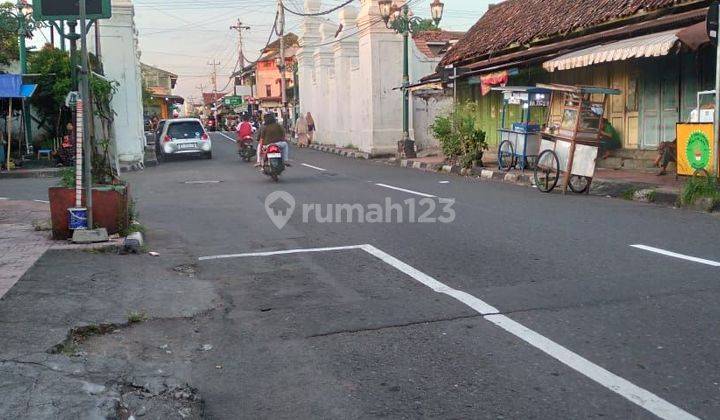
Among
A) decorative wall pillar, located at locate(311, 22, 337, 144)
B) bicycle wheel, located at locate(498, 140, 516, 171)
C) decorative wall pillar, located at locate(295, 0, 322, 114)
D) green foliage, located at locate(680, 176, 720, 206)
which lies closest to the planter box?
green foliage, located at locate(680, 176, 720, 206)

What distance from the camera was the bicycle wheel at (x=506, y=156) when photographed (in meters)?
18.6

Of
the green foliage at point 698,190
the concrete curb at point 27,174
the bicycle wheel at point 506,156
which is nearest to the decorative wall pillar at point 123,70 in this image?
the concrete curb at point 27,174

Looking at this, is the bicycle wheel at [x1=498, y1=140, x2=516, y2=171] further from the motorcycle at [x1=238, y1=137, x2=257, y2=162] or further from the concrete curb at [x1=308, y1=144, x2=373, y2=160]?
the concrete curb at [x1=308, y1=144, x2=373, y2=160]

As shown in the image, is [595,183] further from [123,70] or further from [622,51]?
[123,70]

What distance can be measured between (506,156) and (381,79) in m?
12.2

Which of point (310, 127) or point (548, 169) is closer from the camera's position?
point (548, 169)

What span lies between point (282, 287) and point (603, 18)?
→ 43.2 feet

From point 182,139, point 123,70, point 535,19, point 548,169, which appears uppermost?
point 535,19

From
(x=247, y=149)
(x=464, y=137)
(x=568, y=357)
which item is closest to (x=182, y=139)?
(x=247, y=149)

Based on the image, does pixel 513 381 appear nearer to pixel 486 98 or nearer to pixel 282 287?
pixel 282 287

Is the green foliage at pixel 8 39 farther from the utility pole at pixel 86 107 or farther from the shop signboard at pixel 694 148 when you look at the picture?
the shop signboard at pixel 694 148

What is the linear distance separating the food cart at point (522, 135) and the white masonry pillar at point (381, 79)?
11.6 meters

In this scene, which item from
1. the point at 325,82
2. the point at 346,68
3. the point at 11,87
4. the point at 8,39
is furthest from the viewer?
the point at 325,82

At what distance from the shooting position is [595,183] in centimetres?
1506
